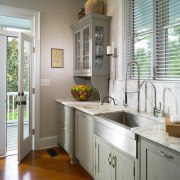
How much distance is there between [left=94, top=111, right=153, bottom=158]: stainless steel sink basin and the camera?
179cm

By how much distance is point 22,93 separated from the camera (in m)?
3.32

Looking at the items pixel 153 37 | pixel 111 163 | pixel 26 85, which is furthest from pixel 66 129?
pixel 153 37

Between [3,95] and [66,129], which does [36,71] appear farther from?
[66,129]

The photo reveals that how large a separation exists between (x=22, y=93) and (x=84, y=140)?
4.23 ft

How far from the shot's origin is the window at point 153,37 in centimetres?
231

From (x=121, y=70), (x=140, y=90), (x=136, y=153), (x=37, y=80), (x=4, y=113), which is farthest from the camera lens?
(x=37, y=80)

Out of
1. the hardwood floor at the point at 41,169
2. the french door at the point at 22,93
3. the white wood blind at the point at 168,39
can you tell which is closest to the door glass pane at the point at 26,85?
the french door at the point at 22,93

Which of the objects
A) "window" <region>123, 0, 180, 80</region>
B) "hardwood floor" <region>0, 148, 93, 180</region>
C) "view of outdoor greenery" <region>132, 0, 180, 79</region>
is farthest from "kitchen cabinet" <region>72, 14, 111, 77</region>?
"hardwood floor" <region>0, 148, 93, 180</region>

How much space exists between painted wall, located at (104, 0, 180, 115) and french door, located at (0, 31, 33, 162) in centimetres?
144

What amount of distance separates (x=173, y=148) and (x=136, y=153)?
447mm

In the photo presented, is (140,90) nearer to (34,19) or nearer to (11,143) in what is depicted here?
(34,19)

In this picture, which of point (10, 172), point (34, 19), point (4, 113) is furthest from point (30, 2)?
point (10, 172)

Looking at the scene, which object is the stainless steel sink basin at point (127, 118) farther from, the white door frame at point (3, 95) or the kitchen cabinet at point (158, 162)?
the white door frame at point (3, 95)

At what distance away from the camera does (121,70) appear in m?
3.20
